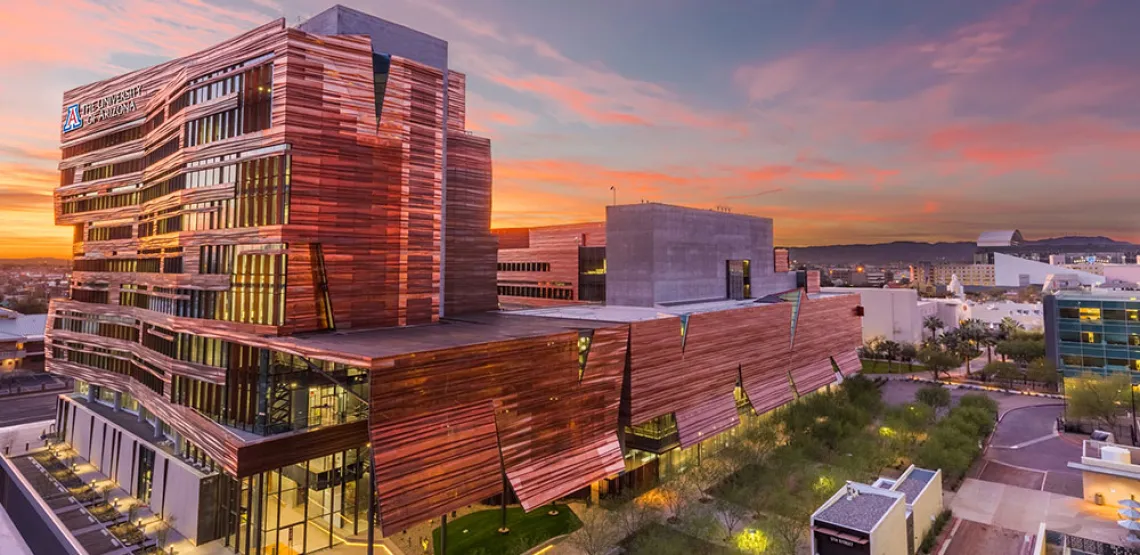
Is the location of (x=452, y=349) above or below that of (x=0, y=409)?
above

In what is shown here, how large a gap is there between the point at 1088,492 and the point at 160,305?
64.9m

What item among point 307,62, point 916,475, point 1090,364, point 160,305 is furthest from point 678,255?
point 1090,364

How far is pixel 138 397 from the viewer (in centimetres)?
4056

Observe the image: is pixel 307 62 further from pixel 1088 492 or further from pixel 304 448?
pixel 1088 492

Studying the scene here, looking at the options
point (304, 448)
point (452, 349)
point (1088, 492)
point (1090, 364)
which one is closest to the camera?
point (452, 349)

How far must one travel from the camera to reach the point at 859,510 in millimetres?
27016

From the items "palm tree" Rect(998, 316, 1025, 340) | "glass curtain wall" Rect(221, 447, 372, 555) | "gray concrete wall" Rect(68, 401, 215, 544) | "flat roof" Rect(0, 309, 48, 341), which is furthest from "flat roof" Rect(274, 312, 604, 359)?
"palm tree" Rect(998, 316, 1025, 340)

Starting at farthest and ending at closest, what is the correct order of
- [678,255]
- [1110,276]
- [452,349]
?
[1110,276], [678,255], [452,349]

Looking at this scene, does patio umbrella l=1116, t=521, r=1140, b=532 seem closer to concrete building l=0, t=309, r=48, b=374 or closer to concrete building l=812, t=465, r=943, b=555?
concrete building l=812, t=465, r=943, b=555

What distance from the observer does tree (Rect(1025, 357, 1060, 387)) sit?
66875 mm

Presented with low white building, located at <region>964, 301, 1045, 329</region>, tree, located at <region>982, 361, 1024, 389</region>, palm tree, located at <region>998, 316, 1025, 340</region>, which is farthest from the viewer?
low white building, located at <region>964, 301, 1045, 329</region>

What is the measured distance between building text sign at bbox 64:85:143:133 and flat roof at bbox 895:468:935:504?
6229 centimetres

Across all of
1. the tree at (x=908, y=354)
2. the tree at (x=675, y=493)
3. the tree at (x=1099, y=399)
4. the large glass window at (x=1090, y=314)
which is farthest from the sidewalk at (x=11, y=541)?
the large glass window at (x=1090, y=314)

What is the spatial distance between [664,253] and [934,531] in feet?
108
